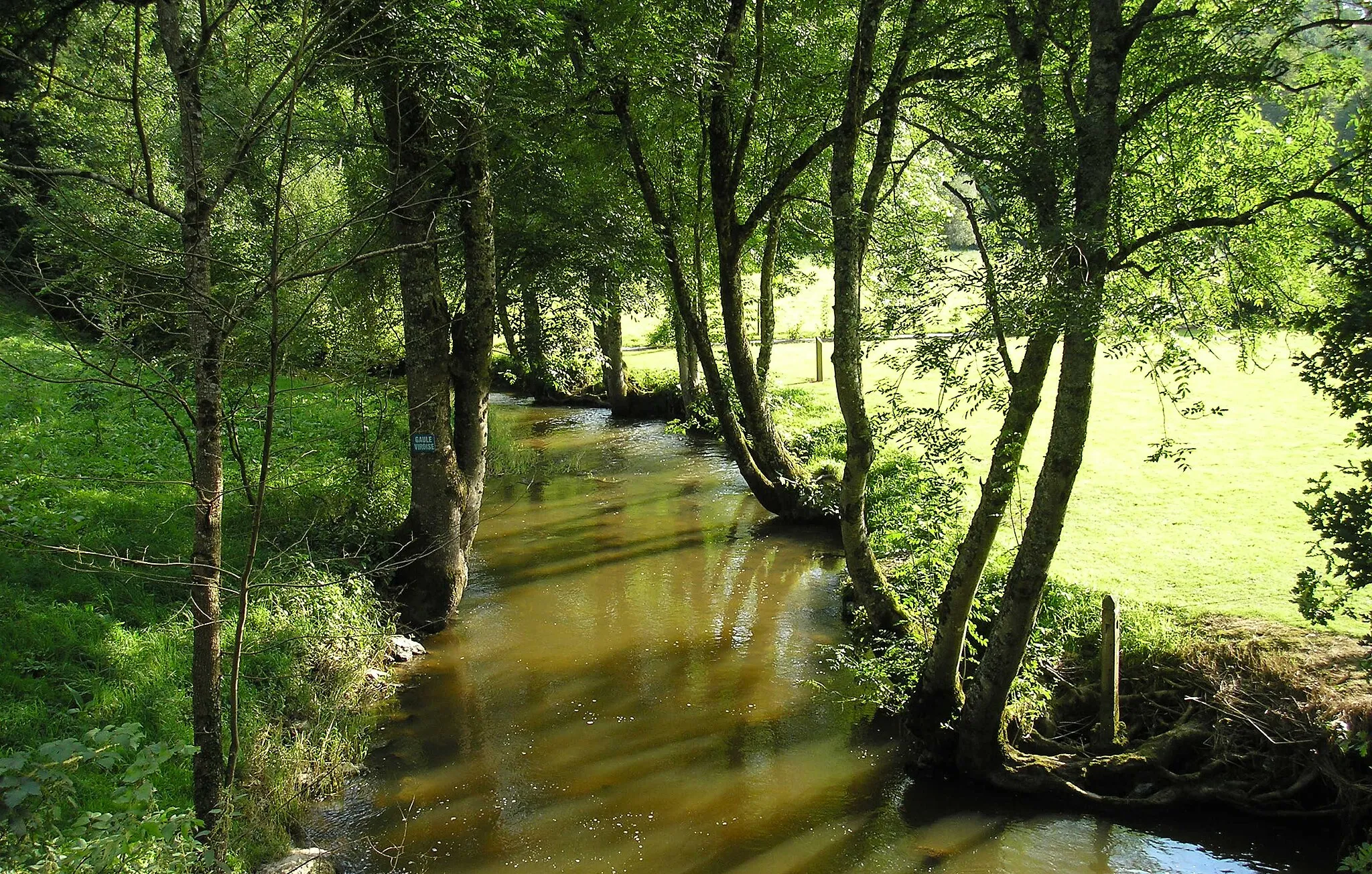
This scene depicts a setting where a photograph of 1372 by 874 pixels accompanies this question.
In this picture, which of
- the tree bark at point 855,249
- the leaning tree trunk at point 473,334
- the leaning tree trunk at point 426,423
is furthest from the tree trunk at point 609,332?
the tree bark at point 855,249

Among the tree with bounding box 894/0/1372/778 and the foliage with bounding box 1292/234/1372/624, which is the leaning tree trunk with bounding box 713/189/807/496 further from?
the foliage with bounding box 1292/234/1372/624

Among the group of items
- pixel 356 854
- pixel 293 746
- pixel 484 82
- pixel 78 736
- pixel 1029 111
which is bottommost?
pixel 356 854

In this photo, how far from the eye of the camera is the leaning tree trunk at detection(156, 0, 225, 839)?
4.12m

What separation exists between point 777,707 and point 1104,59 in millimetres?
5966

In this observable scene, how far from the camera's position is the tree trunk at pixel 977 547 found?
21.1ft

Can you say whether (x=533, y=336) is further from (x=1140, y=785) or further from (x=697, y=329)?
(x=1140, y=785)

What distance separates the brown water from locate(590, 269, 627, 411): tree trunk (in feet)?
12.9

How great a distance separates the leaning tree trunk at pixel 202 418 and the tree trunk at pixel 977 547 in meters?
4.97

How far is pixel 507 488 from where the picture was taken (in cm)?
1636

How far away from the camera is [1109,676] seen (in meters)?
6.73

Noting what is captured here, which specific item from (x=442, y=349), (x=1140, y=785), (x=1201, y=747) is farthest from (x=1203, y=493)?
(x=442, y=349)

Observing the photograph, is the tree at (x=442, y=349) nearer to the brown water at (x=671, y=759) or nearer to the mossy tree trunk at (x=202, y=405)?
the brown water at (x=671, y=759)

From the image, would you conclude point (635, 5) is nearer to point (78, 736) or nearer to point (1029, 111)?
point (1029, 111)

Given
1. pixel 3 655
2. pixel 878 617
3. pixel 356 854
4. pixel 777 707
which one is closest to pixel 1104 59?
pixel 878 617
